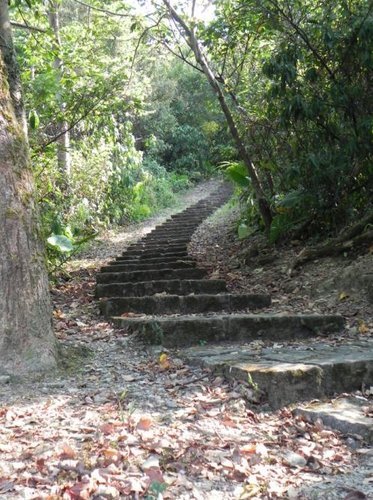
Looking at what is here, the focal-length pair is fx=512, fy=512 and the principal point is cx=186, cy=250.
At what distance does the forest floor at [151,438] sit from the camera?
2402 millimetres

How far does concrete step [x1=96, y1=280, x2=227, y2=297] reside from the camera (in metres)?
6.53

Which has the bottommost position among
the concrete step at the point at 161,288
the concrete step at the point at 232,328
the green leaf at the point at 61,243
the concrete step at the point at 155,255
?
the concrete step at the point at 232,328

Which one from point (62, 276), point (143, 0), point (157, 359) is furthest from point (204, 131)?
point (157, 359)

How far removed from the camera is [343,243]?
6602 millimetres

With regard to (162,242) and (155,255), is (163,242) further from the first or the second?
(155,255)

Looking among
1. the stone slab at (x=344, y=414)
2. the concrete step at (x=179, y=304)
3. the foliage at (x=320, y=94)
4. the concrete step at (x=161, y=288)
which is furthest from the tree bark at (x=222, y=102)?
the stone slab at (x=344, y=414)

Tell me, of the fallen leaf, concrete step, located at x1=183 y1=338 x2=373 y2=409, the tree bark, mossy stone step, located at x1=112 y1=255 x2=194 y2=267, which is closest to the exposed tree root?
the tree bark

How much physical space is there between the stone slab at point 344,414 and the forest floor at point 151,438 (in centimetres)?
6

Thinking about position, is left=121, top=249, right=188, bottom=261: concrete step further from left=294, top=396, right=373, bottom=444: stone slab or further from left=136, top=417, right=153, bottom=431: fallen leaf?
left=136, top=417, right=153, bottom=431: fallen leaf

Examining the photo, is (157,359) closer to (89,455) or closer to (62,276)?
(89,455)

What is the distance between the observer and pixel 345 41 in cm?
662

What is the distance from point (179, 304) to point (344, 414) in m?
2.79

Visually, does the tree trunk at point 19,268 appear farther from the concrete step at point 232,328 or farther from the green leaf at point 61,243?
the green leaf at point 61,243

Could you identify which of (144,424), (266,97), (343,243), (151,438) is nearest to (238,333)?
(144,424)
